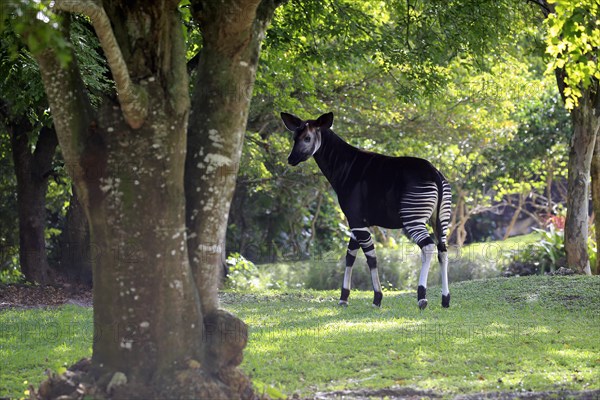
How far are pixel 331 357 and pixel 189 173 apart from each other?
265 cm

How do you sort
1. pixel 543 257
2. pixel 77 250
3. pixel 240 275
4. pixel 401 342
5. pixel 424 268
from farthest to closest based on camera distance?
pixel 240 275
pixel 543 257
pixel 77 250
pixel 424 268
pixel 401 342

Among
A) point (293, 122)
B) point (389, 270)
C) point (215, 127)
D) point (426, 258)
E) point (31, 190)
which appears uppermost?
point (293, 122)

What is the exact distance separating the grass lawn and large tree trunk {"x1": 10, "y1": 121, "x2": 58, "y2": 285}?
3758 millimetres

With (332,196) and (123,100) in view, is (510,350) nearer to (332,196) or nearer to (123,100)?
(123,100)

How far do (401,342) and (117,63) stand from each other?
459 cm

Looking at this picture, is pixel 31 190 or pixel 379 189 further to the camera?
pixel 31 190

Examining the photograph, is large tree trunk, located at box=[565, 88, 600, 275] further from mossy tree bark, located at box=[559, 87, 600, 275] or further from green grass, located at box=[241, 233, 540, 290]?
green grass, located at box=[241, 233, 540, 290]

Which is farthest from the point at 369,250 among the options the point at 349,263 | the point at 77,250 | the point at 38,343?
the point at 77,250

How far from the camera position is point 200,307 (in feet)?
21.4

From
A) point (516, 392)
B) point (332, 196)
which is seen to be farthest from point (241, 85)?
point (332, 196)

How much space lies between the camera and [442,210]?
12.0m

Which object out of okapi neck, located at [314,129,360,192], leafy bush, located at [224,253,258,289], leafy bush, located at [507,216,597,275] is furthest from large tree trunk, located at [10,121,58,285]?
leafy bush, located at [507,216,597,275]

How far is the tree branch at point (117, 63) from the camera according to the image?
5.56 meters

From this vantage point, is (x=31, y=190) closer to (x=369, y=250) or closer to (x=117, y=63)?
(x=369, y=250)
